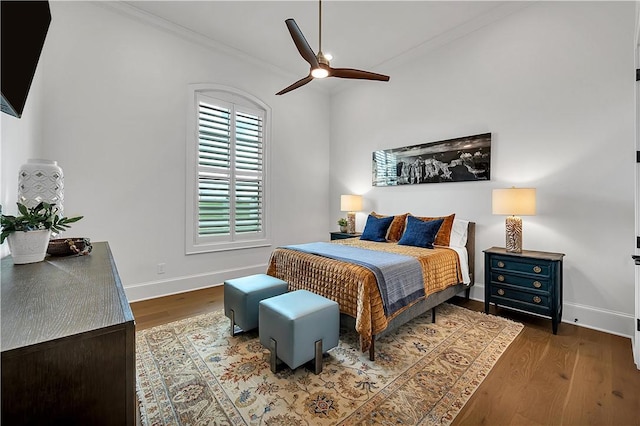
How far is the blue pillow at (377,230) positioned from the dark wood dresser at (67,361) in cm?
329

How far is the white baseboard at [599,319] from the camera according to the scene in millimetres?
2566

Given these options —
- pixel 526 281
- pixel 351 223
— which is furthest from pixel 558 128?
pixel 351 223

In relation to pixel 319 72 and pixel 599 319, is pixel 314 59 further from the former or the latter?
pixel 599 319

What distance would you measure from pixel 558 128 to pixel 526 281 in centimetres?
166

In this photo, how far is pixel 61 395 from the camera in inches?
25.7

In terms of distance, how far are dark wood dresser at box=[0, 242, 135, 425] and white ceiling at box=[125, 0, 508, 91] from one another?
359 cm

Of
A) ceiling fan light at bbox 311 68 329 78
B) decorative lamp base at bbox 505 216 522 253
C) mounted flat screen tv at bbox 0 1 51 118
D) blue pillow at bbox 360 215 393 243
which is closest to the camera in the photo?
mounted flat screen tv at bbox 0 1 51 118

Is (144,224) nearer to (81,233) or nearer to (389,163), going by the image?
(81,233)

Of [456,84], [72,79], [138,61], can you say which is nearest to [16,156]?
[72,79]

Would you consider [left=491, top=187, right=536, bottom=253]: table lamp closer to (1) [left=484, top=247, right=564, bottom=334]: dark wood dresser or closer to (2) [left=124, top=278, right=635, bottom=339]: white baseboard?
(1) [left=484, top=247, right=564, bottom=334]: dark wood dresser

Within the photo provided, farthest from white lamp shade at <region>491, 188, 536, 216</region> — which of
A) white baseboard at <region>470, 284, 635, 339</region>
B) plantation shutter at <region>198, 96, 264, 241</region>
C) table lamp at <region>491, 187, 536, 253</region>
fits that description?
plantation shutter at <region>198, 96, 264, 241</region>

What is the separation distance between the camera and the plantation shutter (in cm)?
399

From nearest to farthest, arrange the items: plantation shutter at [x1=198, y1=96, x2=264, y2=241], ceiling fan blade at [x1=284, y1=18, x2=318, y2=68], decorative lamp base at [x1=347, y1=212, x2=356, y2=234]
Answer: ceiling fan blade at [x1=284, y1=18, x2=318, y2=68], plantation shutter at [x1=198, y1=96, x2=264, y2=241], decorative lamp base at [x1=347, y1=212, x2=356, y2=234]

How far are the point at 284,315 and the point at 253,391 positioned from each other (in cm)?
50
